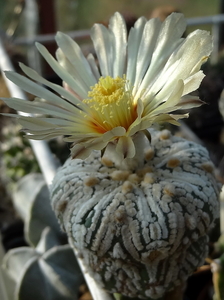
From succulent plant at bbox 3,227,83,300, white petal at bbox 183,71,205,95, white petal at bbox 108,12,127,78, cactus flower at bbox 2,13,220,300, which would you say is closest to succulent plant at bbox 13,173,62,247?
succulent plant at bbox 3,227,83,300

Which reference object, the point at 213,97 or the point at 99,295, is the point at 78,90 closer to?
the point at 99,295

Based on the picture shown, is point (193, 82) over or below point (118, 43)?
below

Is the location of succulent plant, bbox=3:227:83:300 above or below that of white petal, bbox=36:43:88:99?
below

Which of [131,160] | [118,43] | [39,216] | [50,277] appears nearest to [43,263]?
Result: [50,277]

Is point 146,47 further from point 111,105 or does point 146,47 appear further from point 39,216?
point 39,216

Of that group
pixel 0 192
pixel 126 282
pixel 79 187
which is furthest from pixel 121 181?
pixel 0 192

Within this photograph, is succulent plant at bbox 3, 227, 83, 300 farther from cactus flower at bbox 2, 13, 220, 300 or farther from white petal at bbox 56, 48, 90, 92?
white petal at bbox 56, 48, 90, 92
